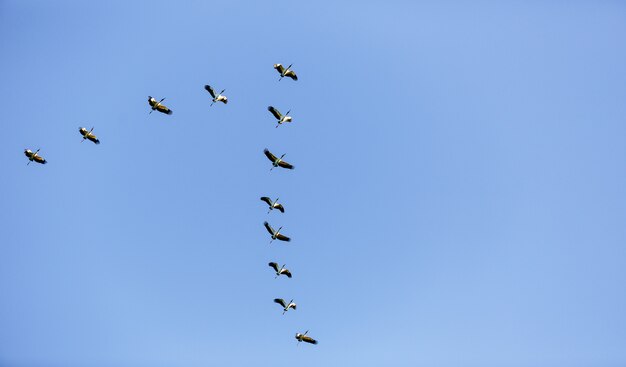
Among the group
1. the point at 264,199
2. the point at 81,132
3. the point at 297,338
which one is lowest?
the point at 297,338

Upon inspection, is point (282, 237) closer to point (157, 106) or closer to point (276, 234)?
point (276, 234)

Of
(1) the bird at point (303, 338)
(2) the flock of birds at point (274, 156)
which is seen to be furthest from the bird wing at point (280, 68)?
(1) the bird at point (303, 338)

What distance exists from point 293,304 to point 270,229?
890 cm

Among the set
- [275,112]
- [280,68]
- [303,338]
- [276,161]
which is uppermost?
[280,68]

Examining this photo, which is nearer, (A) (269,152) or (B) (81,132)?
(A) (269,152)

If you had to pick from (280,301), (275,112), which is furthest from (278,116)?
→ (280,301)

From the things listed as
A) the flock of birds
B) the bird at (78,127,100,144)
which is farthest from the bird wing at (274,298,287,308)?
the bird at (78,127,100,144)

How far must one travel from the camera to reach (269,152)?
2697 inches

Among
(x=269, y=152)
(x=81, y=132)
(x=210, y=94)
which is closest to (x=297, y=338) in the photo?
Result: (x=269, y=152)

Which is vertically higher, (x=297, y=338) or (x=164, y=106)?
(x=164, y=106)

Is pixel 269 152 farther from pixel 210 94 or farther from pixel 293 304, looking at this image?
pixel 293 304

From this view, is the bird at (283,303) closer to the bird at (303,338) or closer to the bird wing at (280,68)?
the bird at (303,338)

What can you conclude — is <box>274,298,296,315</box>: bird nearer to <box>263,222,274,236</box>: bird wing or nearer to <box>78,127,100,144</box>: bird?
<box>263,222,274,236</box>: bird wing

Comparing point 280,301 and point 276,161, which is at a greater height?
point 276,161
